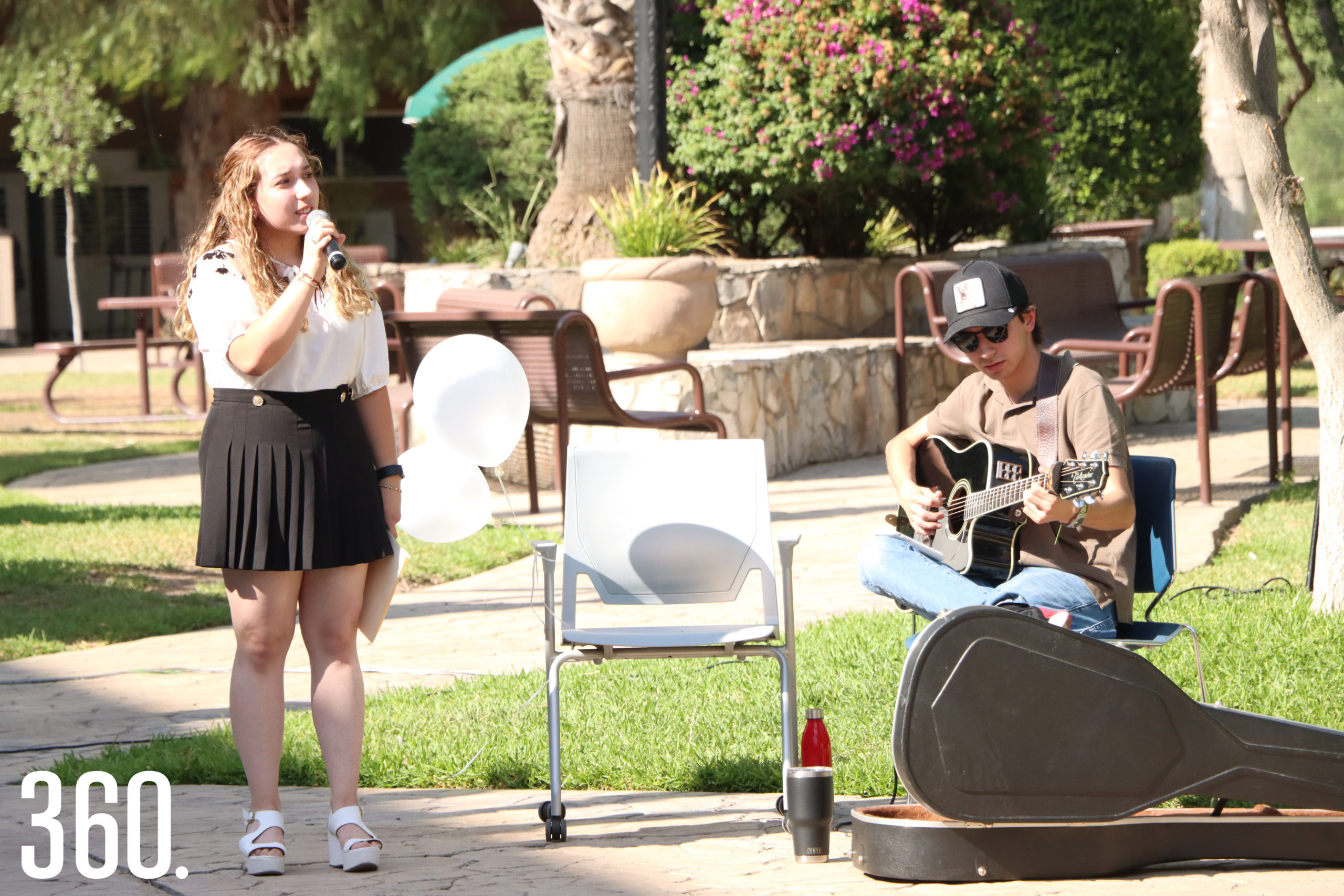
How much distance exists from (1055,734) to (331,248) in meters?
1.82

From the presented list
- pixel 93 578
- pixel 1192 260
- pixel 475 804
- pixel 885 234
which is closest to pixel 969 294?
pixel 475 804

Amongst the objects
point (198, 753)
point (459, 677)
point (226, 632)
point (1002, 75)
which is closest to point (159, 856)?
point (198, 753)

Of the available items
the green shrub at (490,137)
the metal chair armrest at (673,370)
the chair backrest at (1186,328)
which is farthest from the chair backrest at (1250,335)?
the green shrub at (490,137)

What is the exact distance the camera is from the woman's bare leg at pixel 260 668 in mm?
3584

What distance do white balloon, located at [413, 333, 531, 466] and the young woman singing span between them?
43 cm

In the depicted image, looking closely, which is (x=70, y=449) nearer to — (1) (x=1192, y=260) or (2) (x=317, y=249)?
(2) (x=317, y=249)

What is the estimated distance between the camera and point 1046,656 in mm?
3266

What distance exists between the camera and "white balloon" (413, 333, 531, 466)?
4.15 metres

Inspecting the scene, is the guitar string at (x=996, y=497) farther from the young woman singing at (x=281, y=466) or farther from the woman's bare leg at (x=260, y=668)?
the woman's bare leg at (x=260, y=668)

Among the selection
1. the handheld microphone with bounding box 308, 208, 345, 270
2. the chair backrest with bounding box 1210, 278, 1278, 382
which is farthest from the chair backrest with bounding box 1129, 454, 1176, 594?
the chair backrest with bounding box 1210, 278, 1278, 382

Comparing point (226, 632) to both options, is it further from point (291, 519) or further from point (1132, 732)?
point (1132, 732)

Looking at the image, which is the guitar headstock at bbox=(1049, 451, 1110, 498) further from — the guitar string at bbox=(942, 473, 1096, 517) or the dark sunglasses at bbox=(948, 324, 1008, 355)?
the dark sunglasses at bbox=(948, 324, 1008, 355)

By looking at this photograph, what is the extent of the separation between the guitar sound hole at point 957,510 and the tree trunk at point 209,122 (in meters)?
17.4

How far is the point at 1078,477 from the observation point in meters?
3.65
